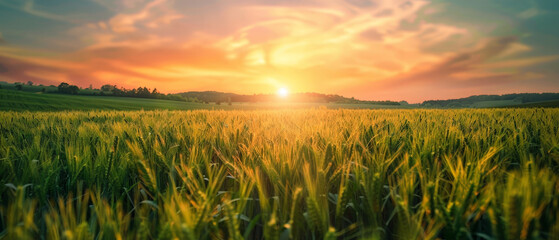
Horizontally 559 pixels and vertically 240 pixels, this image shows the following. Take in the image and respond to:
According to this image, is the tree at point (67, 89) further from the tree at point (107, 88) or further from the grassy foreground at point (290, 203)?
the grassy foreground at point (290, 203)

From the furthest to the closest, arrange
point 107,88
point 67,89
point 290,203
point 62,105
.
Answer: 1. point 107,88
2. point 67,89
3. point 62,105
4. point 290,203

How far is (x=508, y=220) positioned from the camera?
2.13 feet

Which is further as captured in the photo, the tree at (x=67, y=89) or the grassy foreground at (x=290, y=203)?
the tree at (x=67, y=89)

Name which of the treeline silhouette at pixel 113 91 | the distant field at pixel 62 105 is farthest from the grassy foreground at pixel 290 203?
the treeline silhouette at pixel 113 91

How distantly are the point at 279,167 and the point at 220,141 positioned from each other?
969 mm

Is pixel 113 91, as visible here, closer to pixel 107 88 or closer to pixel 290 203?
pixel 107 88

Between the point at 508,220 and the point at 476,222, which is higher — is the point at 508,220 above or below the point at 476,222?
above

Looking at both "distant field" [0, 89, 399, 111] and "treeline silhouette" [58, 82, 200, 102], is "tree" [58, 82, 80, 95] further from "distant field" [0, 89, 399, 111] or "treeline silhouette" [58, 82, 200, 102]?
"distant field" [0, 89, 399, 111]

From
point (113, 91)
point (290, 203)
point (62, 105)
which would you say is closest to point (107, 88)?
point (113, 91)

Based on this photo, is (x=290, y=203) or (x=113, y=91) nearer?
(x=290, y=203)

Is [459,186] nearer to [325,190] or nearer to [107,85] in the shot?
[325,190]

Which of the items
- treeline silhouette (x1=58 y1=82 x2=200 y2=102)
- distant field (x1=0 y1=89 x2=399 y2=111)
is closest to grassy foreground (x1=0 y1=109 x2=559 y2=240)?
distant field (x1=0 y1=89 x2=399 y2=111)

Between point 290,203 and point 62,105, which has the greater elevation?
point 290,203

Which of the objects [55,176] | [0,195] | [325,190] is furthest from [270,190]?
[0,195]
